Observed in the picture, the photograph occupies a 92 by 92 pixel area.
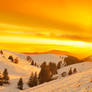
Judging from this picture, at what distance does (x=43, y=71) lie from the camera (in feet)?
286

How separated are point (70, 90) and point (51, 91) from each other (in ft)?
9.56

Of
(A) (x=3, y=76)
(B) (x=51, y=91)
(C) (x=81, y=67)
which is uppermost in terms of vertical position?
(B) (x=51, y=91)

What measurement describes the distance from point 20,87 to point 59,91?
46.0 m

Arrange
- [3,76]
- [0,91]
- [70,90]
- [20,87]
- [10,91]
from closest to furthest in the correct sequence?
[70,90] < [0,91] < [10,91] < [20,87] < [3,76]

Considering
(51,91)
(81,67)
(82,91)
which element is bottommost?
(81,67)

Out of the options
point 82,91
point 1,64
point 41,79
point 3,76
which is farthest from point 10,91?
point 1,64

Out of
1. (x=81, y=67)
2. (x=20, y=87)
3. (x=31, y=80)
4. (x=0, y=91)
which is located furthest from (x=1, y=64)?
(x=81, y=67)

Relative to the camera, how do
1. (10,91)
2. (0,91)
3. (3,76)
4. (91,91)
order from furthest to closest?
(3,76), (10,91), (0,91), (91,91)

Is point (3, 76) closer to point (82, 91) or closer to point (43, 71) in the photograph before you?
point (43, 71)

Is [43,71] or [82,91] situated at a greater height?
Answer: [82,91]

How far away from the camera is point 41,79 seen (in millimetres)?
82875

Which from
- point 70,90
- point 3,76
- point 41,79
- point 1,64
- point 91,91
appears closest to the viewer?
point 91,91

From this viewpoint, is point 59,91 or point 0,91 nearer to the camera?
point 59,91

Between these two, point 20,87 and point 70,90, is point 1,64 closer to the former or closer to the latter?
point 20,87
